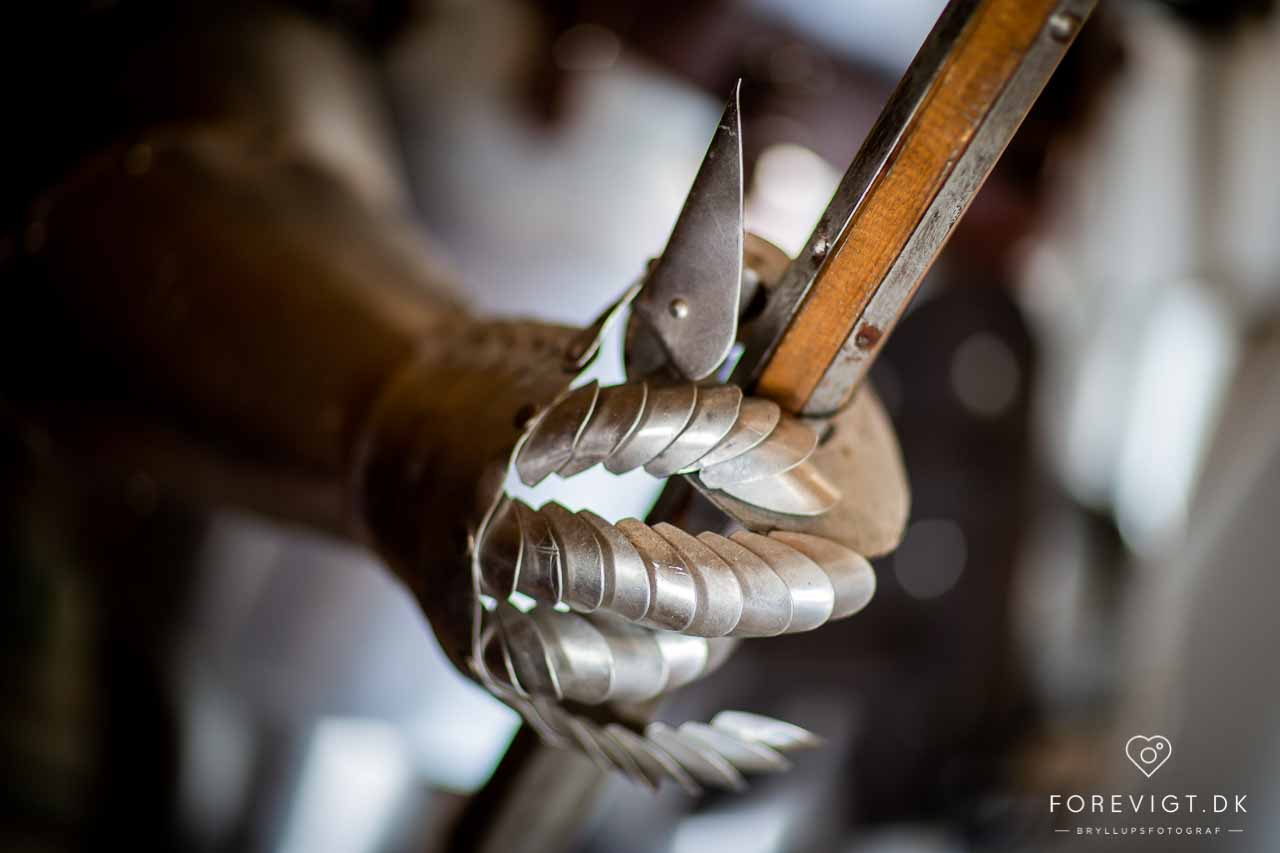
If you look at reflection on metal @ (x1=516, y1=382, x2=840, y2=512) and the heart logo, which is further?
the heart logo

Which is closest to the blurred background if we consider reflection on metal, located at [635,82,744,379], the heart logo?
the heart logo

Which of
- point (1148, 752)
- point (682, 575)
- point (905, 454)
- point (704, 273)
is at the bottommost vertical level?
point (682, 575)

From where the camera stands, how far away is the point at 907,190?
0.37 metres

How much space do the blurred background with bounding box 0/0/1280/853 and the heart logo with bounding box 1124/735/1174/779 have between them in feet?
0.22

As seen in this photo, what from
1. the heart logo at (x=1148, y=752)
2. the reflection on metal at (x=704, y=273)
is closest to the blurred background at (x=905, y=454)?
the heart logo at (x=1148, y=752)

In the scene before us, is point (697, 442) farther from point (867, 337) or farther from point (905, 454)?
point (905, 454)

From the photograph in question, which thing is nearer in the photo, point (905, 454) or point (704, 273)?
point (704, 273)

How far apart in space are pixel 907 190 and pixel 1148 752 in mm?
1225

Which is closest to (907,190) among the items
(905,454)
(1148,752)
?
(905,454)

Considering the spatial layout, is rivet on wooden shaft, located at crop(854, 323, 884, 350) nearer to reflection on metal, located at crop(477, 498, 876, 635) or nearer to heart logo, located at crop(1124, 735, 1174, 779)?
reflection on metal, located at crop(477, 498, 876, 635)

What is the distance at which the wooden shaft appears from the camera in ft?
1.11

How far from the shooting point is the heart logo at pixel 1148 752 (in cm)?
115

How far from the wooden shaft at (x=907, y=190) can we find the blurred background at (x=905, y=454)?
0.45 metres

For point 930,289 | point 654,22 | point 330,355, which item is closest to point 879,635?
point 930,289
